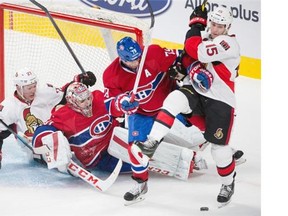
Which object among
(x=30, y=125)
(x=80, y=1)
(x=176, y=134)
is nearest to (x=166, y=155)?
(x=176, y=134)

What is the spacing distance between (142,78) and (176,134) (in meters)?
0.50

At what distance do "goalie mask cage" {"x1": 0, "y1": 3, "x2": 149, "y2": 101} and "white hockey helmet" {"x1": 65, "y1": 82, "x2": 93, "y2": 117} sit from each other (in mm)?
446

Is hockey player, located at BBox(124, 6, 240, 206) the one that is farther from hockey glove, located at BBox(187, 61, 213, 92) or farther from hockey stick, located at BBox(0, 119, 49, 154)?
hockey stick, located at BBox(0, 119, 49, 154)

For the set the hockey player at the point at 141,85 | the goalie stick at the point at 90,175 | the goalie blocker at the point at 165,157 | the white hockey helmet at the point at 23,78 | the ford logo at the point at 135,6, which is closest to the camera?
the hockey player at the point at 141,85

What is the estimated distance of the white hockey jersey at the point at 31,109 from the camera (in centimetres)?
418

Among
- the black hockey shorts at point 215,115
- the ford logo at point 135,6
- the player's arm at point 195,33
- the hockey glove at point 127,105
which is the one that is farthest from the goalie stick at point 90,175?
the ford logo at point 135,6

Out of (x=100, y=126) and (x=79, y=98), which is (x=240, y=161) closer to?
(x=100, y=126)

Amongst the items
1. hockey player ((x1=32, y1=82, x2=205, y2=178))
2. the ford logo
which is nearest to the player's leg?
hockey player ((x1=32, y1=82, x2=205, y2=178))

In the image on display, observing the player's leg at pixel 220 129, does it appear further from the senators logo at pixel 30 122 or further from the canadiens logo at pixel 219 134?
the senators logo at pixel 30 122

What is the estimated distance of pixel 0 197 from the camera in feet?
12.6

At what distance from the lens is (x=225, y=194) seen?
3697 millimetres

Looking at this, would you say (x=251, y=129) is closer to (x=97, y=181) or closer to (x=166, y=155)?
(x=166, y=155)

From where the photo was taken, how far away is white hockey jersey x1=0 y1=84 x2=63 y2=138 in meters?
4.18

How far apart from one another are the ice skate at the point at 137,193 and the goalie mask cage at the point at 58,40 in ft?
2.48
